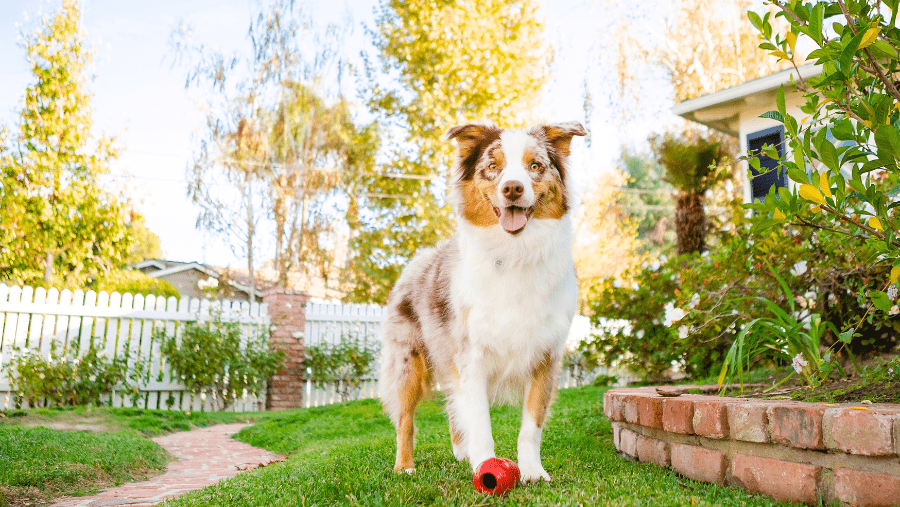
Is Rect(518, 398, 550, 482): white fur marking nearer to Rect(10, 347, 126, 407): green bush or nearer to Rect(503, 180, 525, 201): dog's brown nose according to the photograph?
Rect(503, 180, 525, 201): dog's brown nose

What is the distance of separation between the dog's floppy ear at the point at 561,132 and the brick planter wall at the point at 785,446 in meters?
1.41

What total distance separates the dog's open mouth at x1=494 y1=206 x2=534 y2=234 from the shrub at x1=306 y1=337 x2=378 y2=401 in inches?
328

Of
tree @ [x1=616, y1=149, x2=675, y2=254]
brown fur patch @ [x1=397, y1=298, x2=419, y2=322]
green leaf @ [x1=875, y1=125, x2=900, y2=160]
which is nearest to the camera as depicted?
green leaf @ [x1=875, y1=125, x2=900, y2=160]

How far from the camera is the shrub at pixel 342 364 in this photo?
10.7m

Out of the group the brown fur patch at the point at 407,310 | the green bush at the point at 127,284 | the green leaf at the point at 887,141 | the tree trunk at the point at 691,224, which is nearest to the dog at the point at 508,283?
the brown fur patch at the point at 407,310

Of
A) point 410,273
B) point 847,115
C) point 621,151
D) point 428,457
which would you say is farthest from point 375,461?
point 621,151

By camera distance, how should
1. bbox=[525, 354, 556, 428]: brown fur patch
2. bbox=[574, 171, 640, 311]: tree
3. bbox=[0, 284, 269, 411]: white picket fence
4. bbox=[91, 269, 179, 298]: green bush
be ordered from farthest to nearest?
bbox=[574, 171, 640, 311]: tree, bbox=[91, 269, 179, 298]: green bush, bbox=[0, 284, 269, 411]: white picket fence, bbox=[525, 354, 556, 428]: brown fur patch

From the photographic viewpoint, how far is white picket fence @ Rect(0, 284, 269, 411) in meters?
8.63

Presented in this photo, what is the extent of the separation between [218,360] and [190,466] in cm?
473

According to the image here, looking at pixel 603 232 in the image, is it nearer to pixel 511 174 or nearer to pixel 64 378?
pixel 64 378

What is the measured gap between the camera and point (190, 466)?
4.95 metres

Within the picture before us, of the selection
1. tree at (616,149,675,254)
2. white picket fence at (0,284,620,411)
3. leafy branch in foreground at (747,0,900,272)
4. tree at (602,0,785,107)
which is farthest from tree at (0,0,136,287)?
tree at (616,149,675,254)

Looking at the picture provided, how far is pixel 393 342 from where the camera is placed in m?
3.80

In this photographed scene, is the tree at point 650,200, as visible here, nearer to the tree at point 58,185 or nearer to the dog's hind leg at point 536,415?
the tree at point 58,185
